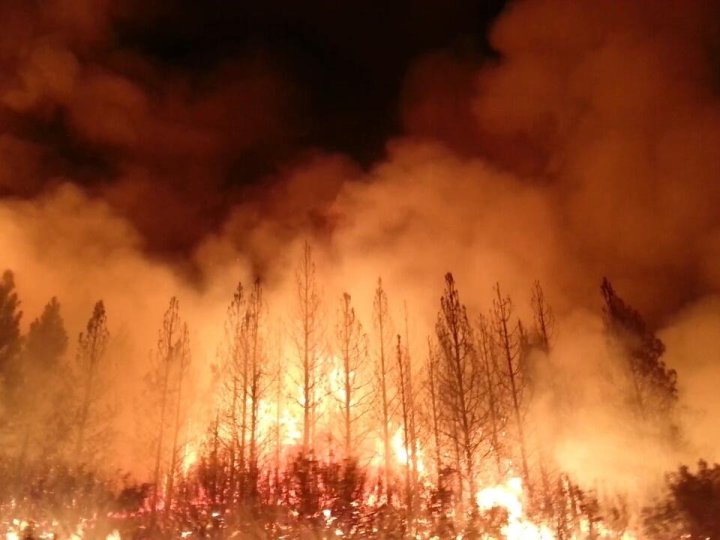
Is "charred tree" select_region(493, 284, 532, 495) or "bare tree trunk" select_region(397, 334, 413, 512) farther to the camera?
"bare tree trunk" select_region(397, 334, 413, 512)

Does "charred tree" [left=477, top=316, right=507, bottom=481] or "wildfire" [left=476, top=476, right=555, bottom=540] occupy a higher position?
"charred tree" [left=477, top=316, right=507, bottom=481]

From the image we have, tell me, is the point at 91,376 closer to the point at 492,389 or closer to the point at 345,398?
the point at 345,398

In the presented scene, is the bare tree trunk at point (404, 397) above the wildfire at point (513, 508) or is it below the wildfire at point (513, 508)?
above

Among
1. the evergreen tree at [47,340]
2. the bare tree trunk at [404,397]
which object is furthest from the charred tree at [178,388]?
the bare tree trunk at [404,397]

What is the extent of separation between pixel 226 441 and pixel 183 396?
11.0ft

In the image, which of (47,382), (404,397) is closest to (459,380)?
(404,397)

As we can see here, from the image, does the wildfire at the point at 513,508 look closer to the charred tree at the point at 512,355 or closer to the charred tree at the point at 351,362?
the charred tree at the point at 512,355

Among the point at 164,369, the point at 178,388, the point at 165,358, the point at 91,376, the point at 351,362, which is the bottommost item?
the point at 351,362

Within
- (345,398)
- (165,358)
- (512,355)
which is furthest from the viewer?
(165,358)

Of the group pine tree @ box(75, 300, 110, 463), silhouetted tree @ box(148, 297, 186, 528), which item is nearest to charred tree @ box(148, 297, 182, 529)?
silhouetted tree @ box(148, 297, 186, 528)

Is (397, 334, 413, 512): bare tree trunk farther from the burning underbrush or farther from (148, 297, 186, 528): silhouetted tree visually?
(148, 297, 186, 528): silhouetted tree

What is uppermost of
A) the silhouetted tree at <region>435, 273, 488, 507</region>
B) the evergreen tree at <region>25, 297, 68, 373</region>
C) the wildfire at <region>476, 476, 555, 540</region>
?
the evergreen tree at <region>25, 297, 68, 373</region>

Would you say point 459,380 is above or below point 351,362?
below

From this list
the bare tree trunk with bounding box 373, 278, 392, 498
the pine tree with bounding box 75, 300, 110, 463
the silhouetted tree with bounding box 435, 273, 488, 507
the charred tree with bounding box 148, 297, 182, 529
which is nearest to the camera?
the silhouetted tree with bounding box 435, 273, 488, 507
